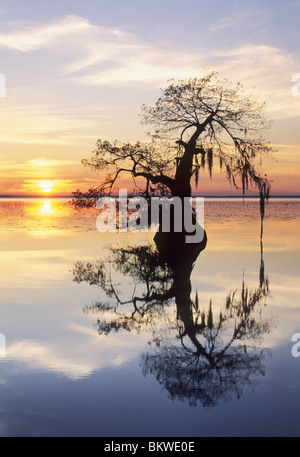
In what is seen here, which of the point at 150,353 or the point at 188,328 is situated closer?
the point at 150,353

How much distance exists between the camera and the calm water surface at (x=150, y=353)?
6641mm

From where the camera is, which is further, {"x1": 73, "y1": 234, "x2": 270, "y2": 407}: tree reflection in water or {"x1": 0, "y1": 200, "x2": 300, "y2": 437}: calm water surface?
{"x1": 73, "y1": 234, "x2": 270, "y2": 407}: tree reflection in water

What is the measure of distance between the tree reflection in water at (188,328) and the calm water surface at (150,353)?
0.03 m

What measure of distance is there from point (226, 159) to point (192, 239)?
177 inches

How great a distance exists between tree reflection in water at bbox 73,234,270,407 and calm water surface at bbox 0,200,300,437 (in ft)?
0.10

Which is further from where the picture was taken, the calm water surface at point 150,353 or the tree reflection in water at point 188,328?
the tree reflection in water at point 188,328

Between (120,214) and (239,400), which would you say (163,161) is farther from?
(239,400)

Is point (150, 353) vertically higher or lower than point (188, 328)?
lower

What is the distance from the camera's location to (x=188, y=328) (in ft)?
36.7

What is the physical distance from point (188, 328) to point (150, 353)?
1904mm

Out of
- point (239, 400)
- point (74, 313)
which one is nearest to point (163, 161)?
point (74, 313)

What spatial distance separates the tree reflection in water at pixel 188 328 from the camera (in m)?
8.08

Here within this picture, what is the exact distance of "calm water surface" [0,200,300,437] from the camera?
→ 664 centimetres

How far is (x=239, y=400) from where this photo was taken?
728cm
